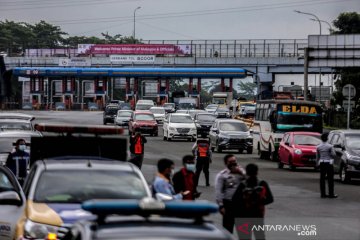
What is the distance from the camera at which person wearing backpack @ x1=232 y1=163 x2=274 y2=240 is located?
12.8m

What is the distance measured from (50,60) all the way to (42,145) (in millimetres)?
107382

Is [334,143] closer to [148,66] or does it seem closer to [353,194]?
[353,194]

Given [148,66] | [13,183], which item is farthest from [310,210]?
[148,66]

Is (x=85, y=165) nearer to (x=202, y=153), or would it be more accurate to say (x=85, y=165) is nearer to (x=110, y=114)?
(x=202, y=153)

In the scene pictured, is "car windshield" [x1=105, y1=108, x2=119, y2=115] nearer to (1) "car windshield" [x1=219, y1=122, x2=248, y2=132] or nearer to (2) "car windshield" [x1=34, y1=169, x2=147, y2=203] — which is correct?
(1) "car windshield" [x1=219, y1=122, x2=248, y2=132]

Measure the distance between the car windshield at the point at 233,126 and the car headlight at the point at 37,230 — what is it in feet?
121

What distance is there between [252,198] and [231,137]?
115ft

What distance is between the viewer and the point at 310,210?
2217 cm

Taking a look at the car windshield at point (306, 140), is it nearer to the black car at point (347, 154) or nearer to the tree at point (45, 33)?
the black car at point (347, 154)

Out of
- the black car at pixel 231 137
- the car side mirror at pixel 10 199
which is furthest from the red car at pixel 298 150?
the car side mirror at pixel 10 199

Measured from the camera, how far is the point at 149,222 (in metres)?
6.99

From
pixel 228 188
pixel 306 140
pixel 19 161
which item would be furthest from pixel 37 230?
pixel 306 140

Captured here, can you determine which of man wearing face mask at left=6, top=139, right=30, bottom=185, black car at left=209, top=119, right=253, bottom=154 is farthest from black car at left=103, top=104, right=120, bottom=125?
man wearing face mask at left=6, top=139, right=30, bottom=185

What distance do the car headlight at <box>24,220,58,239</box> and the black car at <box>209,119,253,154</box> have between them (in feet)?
116
